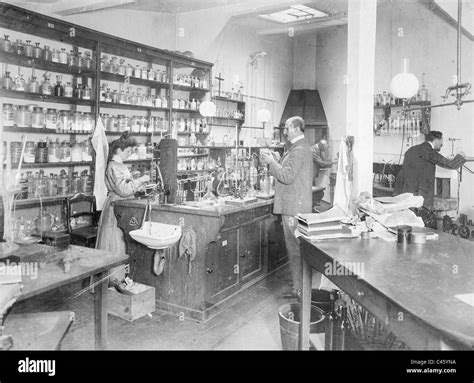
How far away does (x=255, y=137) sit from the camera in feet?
28.8

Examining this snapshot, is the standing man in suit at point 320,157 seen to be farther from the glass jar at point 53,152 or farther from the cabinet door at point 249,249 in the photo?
the glass jar at point 53,152

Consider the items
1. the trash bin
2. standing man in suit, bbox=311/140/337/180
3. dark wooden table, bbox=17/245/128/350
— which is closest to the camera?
dark wooden table, bbox=17/245/128/350

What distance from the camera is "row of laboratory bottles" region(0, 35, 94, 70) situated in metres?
4.28

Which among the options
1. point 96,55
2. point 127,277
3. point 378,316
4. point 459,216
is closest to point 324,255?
point 378,316

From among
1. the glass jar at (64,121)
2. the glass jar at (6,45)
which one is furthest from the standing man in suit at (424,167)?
the glass jar at (6,45)

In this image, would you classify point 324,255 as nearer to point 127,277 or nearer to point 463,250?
point 463,250

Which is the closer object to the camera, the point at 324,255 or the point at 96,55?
the point at 324,255

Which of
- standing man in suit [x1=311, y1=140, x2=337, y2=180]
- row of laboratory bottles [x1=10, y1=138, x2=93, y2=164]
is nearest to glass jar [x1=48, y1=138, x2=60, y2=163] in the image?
row of laboratory bottles [x1=10, y1=138, x2=93, y2=164]

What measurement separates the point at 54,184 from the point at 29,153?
0.43 meters

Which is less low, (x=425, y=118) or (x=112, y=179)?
(x=425, y=118)

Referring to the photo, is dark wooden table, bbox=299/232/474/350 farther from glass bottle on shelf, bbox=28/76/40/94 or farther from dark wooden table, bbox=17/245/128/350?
glass bottle on shelf, bbox=28/76/40/94

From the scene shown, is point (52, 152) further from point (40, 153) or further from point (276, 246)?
point (276, 246)

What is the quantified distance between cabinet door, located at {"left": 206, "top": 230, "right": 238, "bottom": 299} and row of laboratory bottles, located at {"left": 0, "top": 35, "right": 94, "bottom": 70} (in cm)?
269

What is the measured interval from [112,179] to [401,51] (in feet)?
20.4
